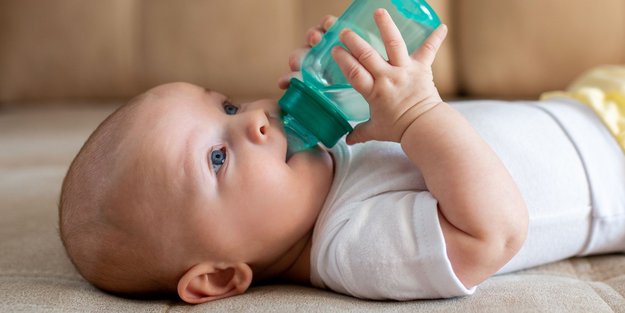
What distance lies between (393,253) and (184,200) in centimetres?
28

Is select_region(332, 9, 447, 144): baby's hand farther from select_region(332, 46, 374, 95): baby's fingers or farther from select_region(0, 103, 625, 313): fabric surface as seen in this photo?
select_region(0, 103, 625, 313): fabric surface

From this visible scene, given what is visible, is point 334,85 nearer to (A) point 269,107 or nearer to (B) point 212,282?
(A) point 269,107

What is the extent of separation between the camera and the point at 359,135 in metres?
0.96

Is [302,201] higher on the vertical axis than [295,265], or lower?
higher

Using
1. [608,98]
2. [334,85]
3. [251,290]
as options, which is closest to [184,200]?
[251,290]

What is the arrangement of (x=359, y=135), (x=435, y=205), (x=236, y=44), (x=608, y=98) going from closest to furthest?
(x=435, y=205) < (x=359, y=135) < (x=608, y=98) < (x=236, y=44)

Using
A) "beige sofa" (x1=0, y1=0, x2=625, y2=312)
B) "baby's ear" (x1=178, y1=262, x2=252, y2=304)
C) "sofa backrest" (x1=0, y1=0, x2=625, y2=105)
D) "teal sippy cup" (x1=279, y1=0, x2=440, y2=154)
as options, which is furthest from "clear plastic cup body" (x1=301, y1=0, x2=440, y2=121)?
"sofa backrest" (x1=0, y1=0, x2=625, y2=105)

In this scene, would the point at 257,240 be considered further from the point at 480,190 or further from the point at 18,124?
the point at 18,124

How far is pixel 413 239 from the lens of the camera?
0.85 m

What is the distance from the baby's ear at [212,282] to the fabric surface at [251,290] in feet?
0.07

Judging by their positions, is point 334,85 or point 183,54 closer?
point 334,85

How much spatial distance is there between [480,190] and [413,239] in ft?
0.34

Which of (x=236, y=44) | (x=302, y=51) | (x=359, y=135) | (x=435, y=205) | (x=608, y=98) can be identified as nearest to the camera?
(x=435, y=205)

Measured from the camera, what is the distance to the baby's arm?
2.76 ft
